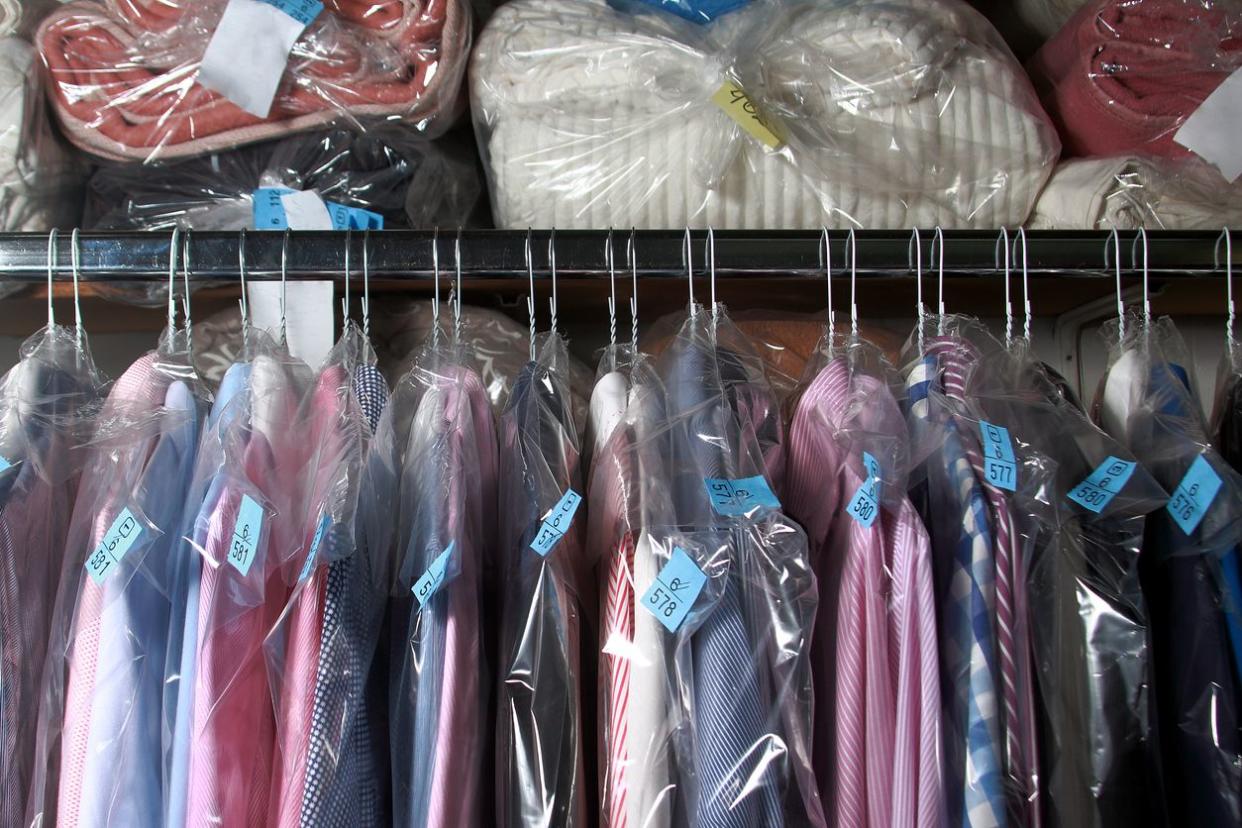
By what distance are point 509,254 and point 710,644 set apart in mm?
322

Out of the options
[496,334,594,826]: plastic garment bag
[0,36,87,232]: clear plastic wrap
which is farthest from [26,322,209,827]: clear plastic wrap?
[0,36,87,232]: clear plastic wrap

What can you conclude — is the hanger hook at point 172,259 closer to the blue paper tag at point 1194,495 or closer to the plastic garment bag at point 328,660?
the plastic garment bag at point 328,660

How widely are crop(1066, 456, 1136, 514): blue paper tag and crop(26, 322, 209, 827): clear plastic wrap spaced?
58cm

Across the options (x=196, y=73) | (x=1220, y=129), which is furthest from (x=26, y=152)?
(x=1220, y=129)

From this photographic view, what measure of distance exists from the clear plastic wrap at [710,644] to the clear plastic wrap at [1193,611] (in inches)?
9.3

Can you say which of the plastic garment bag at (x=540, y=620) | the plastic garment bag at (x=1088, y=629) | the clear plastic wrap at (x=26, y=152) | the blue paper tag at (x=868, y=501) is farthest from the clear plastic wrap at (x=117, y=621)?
the plastic garment bag at (x=1088, y=629)

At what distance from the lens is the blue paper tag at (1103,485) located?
0.59 m

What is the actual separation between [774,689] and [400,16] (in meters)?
0.66

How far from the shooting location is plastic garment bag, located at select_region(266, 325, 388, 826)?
50 centimetres

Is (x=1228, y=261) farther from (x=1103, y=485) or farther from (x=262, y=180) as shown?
(x=262, y=180)

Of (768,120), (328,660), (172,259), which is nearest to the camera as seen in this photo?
(328,660)

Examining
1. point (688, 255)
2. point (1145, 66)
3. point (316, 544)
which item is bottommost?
point (316, 544)

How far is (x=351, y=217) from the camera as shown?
2.70 ft

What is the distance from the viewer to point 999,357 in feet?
2.27
